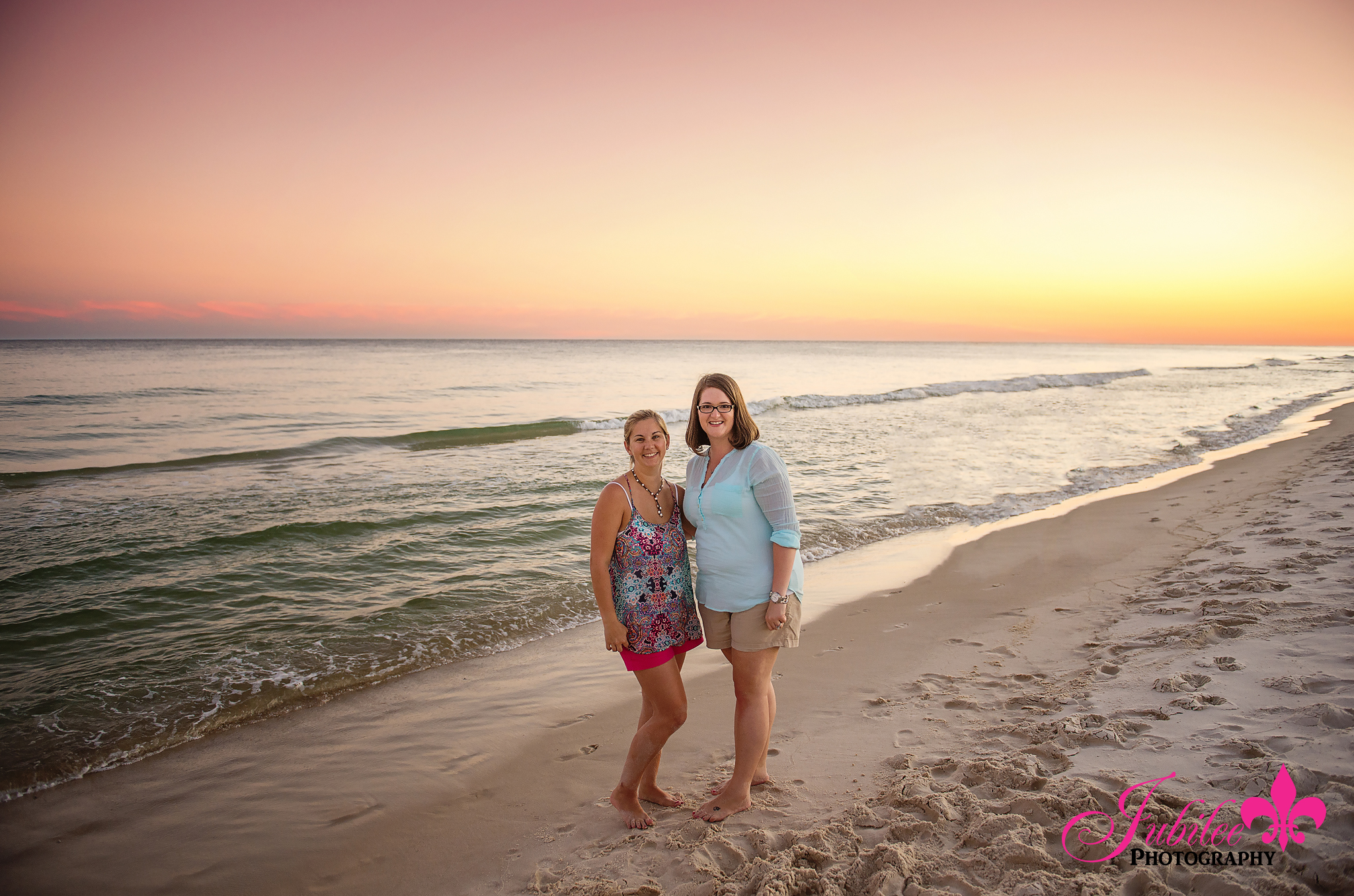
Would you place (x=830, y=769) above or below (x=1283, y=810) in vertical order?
below

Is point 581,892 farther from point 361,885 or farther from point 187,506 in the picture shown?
point 187,506

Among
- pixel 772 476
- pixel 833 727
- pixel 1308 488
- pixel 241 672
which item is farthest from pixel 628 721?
pixel 1308 488

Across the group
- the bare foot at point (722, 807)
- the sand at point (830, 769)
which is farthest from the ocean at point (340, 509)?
the bare foot at point (722, 807)

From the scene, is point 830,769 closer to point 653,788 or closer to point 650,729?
point 653,788

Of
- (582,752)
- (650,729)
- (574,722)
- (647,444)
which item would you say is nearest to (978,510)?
(574,722)

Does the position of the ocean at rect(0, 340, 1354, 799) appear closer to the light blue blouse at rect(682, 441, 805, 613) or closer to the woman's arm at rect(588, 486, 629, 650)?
the woman's arm at rect(588, 486, 629, 650)

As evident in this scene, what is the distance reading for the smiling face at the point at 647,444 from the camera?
324cm

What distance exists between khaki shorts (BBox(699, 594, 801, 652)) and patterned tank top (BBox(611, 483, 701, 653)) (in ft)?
0.55

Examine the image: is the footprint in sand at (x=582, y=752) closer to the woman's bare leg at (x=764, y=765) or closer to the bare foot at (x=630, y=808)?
the bare foot at (x=630, y=808)

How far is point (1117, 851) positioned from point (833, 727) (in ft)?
5.91

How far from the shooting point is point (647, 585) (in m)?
3.25

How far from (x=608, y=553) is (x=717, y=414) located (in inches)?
33.3

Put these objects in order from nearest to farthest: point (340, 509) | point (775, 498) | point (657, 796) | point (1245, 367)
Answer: point (775, 498) < point (657, 796) < point (340, 509) < point (1245, 367)

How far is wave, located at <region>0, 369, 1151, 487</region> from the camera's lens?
13.9 metres
